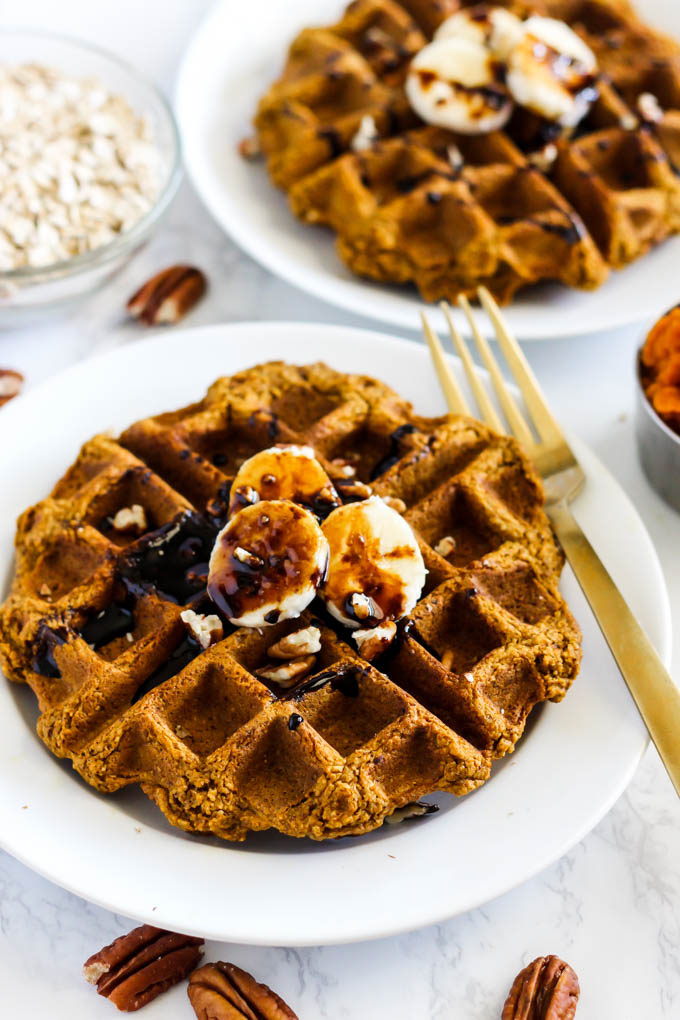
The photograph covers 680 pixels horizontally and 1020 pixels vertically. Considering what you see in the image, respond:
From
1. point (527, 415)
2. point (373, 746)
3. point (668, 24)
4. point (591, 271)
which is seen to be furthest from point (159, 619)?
point (668, 24)

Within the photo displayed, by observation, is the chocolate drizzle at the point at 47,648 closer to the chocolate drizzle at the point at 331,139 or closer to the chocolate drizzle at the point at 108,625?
the chocolate drizzle at the point at 108,625

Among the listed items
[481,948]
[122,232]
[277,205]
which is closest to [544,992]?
[481,948]

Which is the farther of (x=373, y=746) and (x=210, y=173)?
(x=210, y=173)

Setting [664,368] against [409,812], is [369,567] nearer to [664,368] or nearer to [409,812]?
[409,812]

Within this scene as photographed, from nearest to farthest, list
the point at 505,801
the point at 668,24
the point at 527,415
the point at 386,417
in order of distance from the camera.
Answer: the point at 505,801
the point at 386,417
the point at 527,415
the point at 668,24

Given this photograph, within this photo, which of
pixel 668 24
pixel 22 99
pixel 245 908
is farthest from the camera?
pixel 668 24

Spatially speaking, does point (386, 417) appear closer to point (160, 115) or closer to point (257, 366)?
point (257, 366)

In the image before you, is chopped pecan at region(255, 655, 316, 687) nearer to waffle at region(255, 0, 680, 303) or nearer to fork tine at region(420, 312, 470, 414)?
fork tine at region(420, 312, 470, 414)

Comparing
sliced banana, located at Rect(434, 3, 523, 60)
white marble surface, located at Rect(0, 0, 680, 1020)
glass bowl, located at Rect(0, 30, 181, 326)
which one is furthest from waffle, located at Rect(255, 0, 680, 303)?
white marble surface, located at Rect(0, 0, 680, 1020)

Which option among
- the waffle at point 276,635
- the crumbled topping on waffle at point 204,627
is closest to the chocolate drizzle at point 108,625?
the waffle at point 276,635
